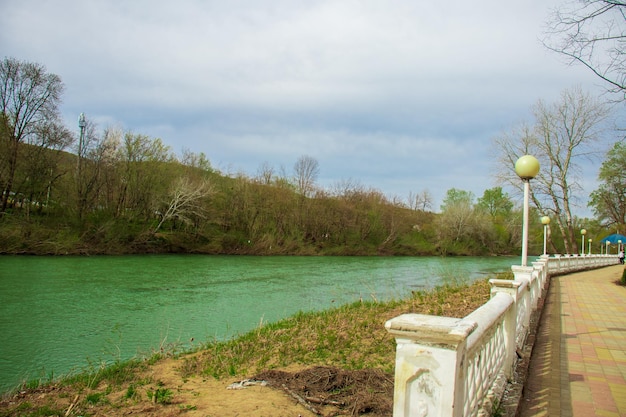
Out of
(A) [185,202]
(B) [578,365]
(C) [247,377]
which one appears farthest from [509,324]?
(A) [185,202]

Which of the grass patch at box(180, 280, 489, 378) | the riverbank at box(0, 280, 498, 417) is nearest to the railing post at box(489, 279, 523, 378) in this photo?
the riverbank at box(0, 280, 498, 417)

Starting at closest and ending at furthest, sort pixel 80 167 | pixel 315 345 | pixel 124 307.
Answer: pixel 315 345 → pixel 124 307 → pixel 80 167

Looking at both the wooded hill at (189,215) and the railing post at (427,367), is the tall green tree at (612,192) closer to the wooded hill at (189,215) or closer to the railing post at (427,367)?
the wooded hill at (189,215)

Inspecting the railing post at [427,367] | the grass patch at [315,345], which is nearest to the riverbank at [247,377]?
the grass patch at [315,345]

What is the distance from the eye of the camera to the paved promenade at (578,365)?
3781mm

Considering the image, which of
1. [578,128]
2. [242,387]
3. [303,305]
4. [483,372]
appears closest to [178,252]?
[303,305]

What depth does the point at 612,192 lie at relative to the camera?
38.2 meters

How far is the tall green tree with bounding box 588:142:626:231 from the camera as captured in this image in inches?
1239

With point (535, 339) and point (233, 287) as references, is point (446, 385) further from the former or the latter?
point (233, 287)

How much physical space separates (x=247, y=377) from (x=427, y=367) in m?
3.96

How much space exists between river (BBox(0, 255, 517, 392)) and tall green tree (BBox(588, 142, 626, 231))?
20773 mm

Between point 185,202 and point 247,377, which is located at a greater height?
point 185,202

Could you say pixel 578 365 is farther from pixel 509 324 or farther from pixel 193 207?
pixel 193 207

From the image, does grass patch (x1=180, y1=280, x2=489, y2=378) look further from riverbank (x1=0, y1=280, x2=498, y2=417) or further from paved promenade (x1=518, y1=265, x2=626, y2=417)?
paved promenade (x1=518, y1=265, x2=626, y2=417)
